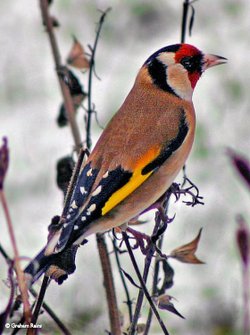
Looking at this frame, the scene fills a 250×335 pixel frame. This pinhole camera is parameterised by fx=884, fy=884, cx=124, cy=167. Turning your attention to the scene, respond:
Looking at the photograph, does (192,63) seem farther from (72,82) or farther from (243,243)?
(243,243)

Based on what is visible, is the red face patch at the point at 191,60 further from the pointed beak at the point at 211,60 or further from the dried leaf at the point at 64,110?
the dried leaf at the point at 64,110

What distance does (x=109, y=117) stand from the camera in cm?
373

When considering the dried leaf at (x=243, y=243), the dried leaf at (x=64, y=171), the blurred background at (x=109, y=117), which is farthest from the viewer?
→ the blurred background at (x=109, y=117)

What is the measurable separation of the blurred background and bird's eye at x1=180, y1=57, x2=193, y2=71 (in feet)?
2.74

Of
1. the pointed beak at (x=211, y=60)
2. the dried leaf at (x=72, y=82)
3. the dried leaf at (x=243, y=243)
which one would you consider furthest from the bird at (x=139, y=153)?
the dried leaf at (x=243, y=243)

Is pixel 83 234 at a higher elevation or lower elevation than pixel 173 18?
lower

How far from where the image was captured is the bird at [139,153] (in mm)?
1471

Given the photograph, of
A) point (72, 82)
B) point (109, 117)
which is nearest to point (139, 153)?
point (72, 82)

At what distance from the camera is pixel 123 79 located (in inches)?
158

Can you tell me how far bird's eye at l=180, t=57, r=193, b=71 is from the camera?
183 cm

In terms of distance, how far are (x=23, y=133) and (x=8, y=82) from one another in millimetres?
278

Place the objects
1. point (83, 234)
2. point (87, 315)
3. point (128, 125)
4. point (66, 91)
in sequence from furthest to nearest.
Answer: point (87, 315) → point (66, 91) → point (128, 125) → point (83, 234)

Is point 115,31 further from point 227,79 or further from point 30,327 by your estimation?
point 30,327

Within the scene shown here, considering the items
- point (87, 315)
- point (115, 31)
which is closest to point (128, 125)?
point (87, 315)
